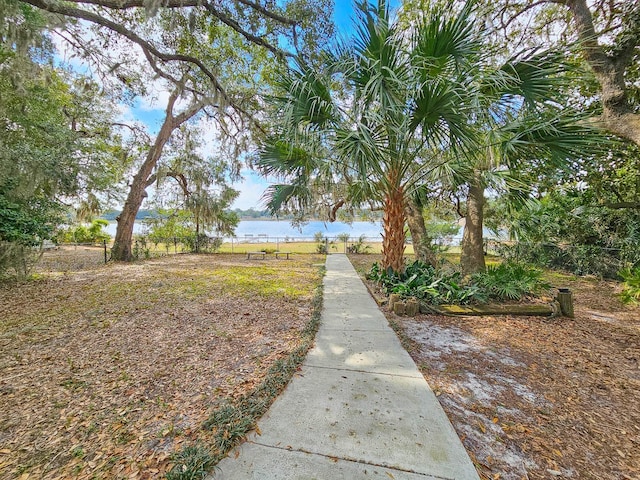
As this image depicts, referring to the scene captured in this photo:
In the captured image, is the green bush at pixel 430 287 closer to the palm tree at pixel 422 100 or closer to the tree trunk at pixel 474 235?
the tree trunk at pixel 474 235

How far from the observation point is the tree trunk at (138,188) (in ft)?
33.1

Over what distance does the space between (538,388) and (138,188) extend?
1280 centimetres

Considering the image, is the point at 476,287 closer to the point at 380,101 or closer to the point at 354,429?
the point at 380,101

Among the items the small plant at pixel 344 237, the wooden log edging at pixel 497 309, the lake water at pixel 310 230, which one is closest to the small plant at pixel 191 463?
the wooden log edging at pixel 497 309

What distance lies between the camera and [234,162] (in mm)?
9500

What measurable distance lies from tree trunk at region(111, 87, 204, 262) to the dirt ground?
10.7m

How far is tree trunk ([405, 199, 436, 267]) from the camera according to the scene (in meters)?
7.13

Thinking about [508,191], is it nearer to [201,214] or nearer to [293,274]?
[293,274]

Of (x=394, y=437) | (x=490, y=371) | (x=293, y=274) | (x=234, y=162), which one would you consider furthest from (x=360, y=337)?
(x=234, y=162)

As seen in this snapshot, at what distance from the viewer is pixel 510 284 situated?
443 centimetres

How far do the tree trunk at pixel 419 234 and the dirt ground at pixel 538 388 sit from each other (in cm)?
323

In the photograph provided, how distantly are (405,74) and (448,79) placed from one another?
2.07 feet

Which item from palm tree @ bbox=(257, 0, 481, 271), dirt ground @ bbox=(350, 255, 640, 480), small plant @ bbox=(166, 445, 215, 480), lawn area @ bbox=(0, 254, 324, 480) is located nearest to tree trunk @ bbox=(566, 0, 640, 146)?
palm tree @ bbox=(257, 0, 481, 271)

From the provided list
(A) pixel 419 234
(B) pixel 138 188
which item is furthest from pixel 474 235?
(B) pixel 138 188
